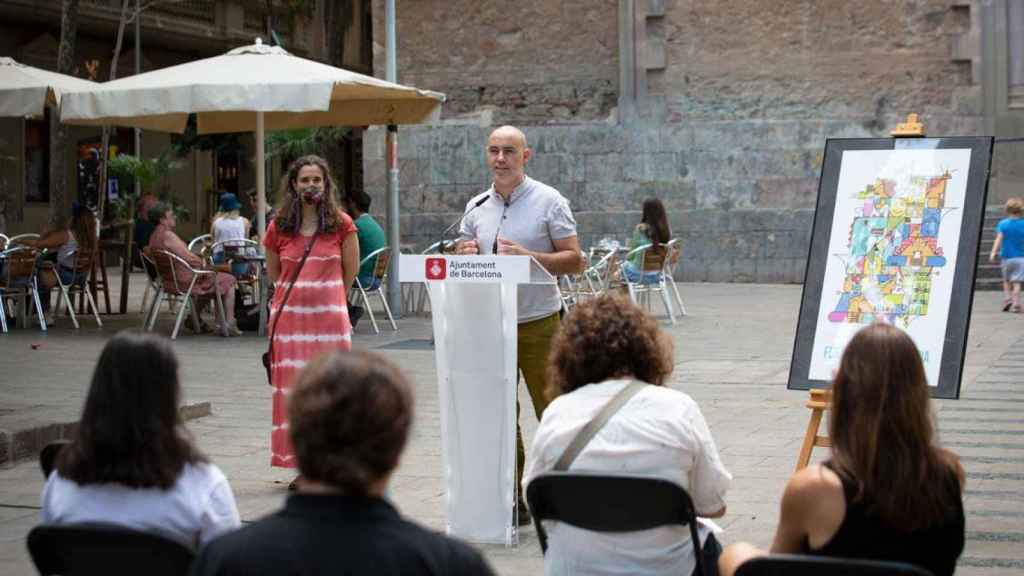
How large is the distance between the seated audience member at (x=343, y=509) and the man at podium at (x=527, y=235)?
3898 millimetres

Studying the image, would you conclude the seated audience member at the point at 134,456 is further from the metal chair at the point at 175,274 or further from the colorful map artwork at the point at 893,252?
the metal chair at the point at 175,274

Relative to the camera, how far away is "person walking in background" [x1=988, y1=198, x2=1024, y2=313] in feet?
58.9

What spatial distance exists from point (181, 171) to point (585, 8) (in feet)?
48.7

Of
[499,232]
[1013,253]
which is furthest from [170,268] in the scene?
[1013,253]

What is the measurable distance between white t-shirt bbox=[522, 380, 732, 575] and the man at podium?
226 cm

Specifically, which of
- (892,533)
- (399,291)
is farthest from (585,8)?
(892,533)

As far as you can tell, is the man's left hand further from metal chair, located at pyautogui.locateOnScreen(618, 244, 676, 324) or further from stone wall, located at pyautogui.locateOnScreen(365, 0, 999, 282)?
stone wall, located at pyautogui.locateOnScreen(365, 0, 999, 282)

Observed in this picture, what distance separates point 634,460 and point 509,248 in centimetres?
244

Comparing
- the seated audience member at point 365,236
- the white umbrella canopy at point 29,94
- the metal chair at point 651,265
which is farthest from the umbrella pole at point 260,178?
the metal chair at point 651,265

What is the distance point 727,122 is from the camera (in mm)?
23109

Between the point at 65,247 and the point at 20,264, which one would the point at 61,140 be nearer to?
the point at 65,247

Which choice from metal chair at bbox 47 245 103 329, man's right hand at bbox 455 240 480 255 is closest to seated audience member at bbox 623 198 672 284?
metal chair at bbox 47 245 103 329

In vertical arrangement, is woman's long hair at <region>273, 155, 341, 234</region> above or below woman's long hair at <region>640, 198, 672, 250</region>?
above

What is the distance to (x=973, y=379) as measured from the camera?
11453mm
